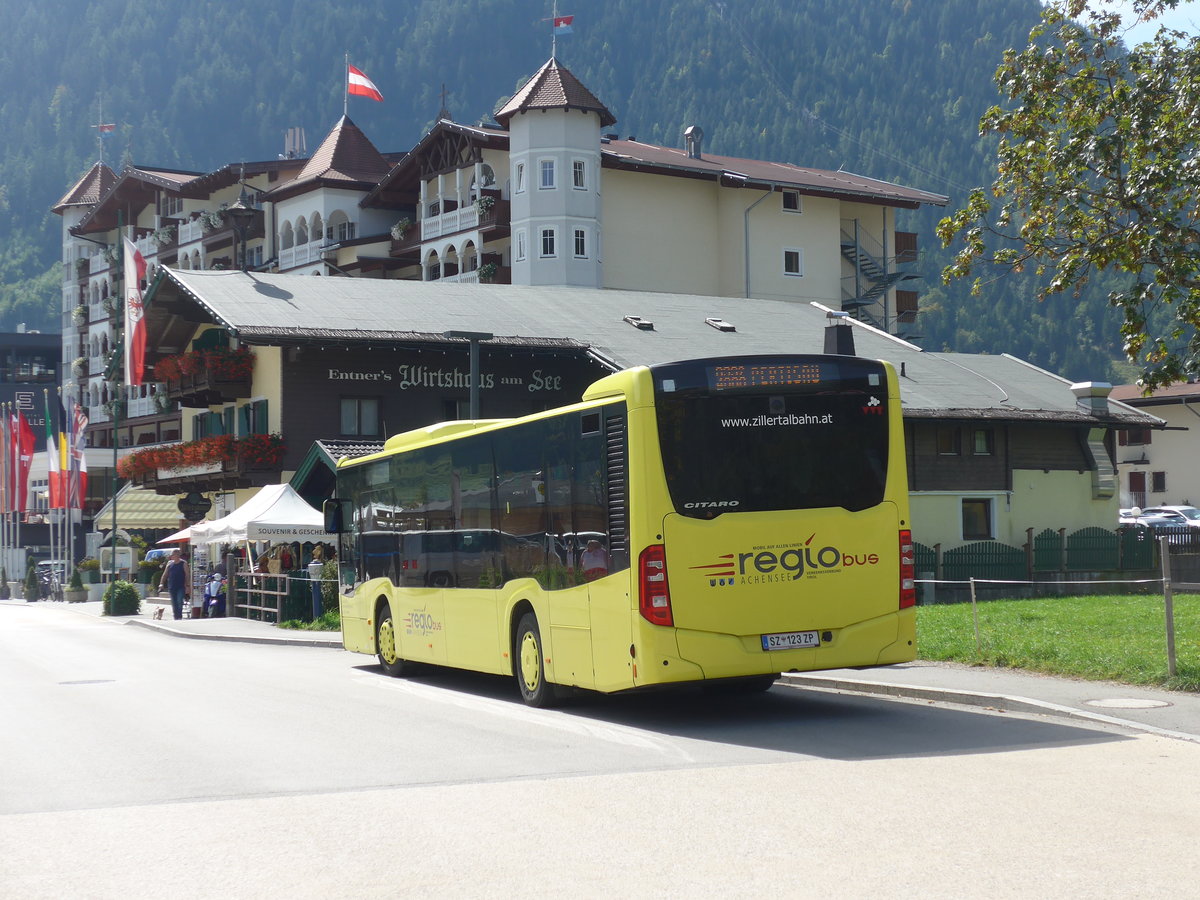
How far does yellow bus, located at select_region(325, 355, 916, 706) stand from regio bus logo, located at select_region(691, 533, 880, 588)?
12 millimetres

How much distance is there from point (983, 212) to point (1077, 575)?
25.7m

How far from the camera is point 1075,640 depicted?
61.2 feet

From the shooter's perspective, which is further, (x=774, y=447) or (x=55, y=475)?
(x=55, y=475)

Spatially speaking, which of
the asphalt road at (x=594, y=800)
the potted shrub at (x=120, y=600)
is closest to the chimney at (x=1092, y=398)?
the potted shrub at (x=120, y=600)

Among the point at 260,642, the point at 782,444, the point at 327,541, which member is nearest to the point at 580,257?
the point at 327,541

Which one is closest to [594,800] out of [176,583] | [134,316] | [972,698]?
[972,698]

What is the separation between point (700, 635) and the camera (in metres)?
12.9

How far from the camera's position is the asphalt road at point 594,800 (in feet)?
23.7

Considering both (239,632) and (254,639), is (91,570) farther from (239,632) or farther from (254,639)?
(254,639)

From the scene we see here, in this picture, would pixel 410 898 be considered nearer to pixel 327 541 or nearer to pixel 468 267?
pixel 327 541

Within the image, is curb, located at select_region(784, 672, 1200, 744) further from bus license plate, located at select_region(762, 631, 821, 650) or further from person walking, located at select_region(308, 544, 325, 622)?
person walking, located at select_region(308, 544, 325, 622)

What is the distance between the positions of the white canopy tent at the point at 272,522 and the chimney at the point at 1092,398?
21305 millimetres

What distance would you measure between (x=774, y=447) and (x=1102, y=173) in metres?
5.91

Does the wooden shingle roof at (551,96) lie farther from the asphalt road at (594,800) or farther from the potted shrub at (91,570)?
the asphalt road at (594,800)
